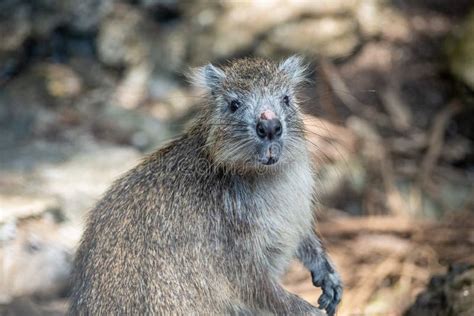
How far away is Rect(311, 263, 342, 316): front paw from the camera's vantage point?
5.32 m

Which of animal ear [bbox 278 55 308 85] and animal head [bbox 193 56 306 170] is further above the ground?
animal ear [bbox 278 55 308 85]

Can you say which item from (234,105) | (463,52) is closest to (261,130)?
(234,105)

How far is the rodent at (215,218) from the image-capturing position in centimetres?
473

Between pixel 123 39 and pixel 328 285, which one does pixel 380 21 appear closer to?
pixel 123 39

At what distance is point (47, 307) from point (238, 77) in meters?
2.59

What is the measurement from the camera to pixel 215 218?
4.89 meters

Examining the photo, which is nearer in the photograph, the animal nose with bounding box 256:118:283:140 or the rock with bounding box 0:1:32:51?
the animal nose with bounding box 256:118:283:140

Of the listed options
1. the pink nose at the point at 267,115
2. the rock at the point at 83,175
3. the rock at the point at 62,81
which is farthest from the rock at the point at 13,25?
the pink nose at the point at 267,115

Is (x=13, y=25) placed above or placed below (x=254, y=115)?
above

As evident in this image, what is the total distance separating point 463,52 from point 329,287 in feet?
13.4

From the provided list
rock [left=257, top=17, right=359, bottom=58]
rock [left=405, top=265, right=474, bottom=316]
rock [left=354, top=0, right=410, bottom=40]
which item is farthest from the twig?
rock [left=405, top=265, right=474, bottom=316]

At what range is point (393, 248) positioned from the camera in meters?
7.70

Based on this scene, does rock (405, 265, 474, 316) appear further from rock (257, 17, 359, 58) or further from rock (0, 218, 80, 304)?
rock (257, 17, 359, 58)

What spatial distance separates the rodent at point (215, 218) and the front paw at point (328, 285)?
344 mm
